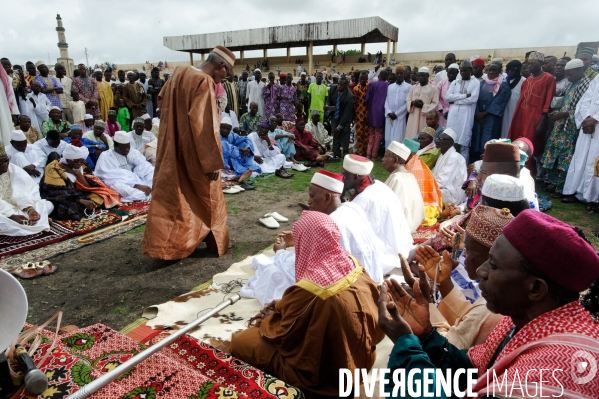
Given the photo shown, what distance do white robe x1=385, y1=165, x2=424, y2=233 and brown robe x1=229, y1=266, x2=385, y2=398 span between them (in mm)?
2993

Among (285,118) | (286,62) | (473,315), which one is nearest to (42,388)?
(473,315)

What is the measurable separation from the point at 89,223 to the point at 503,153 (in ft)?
18.2

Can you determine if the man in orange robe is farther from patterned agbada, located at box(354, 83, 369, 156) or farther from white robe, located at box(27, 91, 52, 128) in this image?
white robe, located at box(27, 91, 52, 128)

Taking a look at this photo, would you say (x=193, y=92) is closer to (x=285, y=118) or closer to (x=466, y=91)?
(x=466, y=91)

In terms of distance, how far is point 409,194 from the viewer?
206 inches

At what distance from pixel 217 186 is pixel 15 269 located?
243 centimetres

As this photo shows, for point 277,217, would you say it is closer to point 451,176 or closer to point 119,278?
point 119,278

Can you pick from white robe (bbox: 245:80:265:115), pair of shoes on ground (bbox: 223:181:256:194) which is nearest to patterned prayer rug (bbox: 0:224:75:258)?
pair of shoes on ground (bbox: 223:181:256:194)

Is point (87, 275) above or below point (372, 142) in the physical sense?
below

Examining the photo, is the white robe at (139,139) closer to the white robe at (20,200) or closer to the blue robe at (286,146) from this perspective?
the white robe at (20,200)

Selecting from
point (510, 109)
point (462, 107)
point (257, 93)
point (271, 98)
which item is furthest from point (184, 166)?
point (257, 93)

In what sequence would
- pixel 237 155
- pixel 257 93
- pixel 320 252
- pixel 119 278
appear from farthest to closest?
pixel 257 93, pixel 237 155, pixel 119 278, pixel 320 252

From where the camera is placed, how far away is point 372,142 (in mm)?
10586

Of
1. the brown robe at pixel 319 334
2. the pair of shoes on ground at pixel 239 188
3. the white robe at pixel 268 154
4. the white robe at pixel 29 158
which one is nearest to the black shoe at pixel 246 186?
the pair of shoes on ground at pixel 239 188
